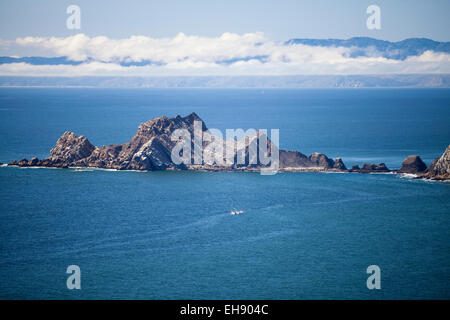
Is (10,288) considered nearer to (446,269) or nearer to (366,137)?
(446,269)

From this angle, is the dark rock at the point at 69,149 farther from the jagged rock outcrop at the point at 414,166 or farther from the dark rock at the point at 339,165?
the jagged rock outcrop at the point at 414,166

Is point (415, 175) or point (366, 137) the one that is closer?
point (415, 175)

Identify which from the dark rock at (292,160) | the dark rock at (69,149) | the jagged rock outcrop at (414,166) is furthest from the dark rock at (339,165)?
the dark rock at (69,149)
